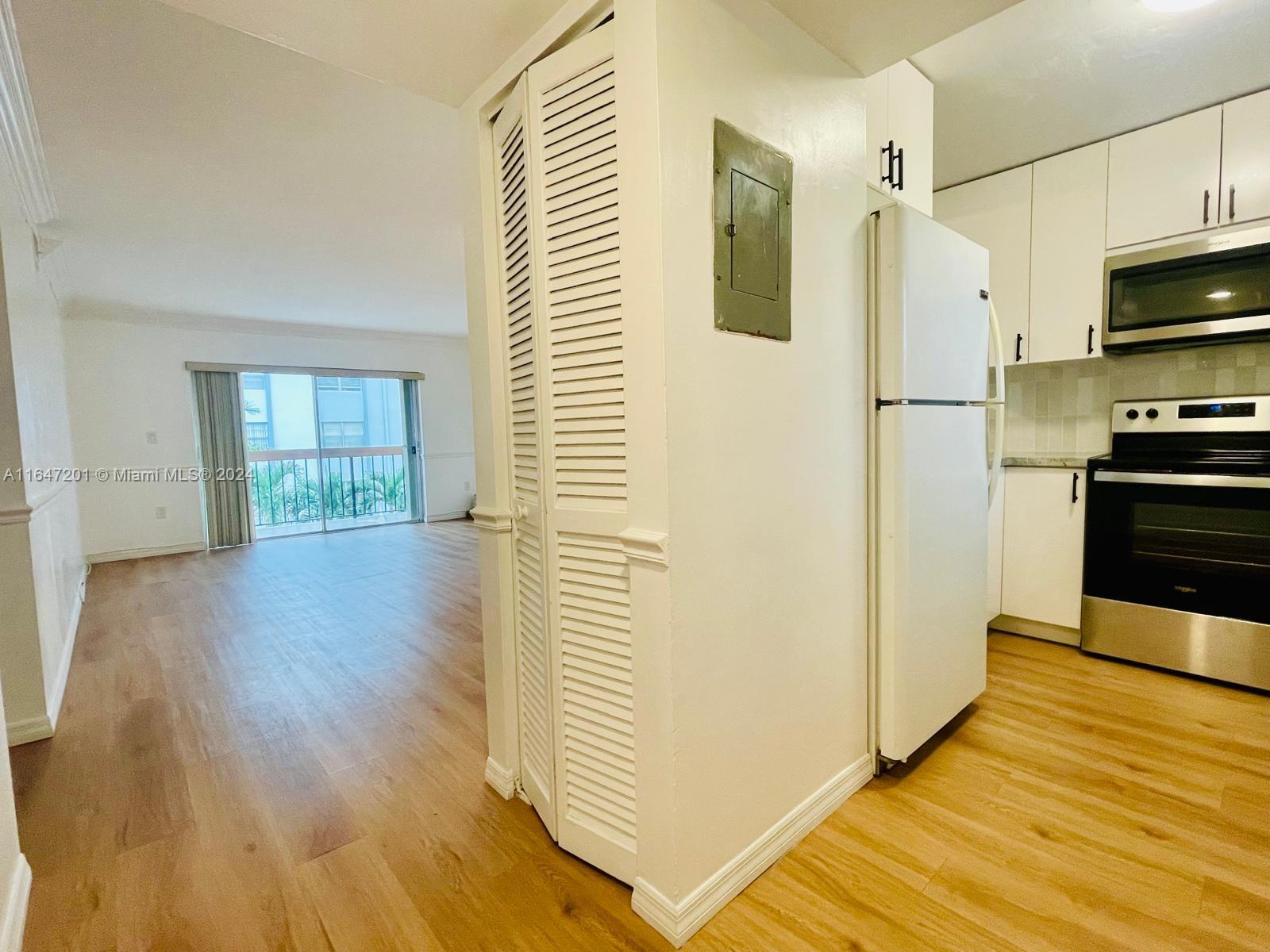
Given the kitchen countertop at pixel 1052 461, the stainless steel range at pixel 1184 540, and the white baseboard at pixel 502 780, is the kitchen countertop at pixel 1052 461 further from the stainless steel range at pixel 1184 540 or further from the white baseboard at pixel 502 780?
the white baseboard at pixel 502 780

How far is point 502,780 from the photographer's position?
1.76m

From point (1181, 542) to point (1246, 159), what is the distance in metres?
1.60

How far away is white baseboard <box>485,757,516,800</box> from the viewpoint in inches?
68.9

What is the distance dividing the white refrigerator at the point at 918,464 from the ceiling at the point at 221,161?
197 cm

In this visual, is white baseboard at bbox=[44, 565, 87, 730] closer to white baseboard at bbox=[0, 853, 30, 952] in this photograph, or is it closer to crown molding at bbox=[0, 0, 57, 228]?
white baseboard at bbox=[0, 853, 30, 952]

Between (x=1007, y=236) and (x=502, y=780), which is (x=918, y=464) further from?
(x=1007, y=236)

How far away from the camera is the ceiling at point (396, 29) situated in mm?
1249

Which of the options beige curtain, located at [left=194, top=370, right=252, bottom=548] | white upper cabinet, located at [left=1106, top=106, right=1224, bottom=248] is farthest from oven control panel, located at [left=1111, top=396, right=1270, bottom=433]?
beige curtain, located at [left=194, top=370, right=252, bottom=548]

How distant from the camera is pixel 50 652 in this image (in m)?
2.50

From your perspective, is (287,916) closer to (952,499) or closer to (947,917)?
(947,917)

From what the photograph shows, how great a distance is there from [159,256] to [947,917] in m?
5.50

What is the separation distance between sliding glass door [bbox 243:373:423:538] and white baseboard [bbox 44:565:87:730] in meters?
2.89

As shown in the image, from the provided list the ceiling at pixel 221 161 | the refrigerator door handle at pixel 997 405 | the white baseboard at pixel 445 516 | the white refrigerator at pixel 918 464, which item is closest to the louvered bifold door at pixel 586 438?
the white refrigerator at pixel 918 464

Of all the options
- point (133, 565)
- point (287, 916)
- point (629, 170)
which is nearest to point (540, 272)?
point (629, 170)
